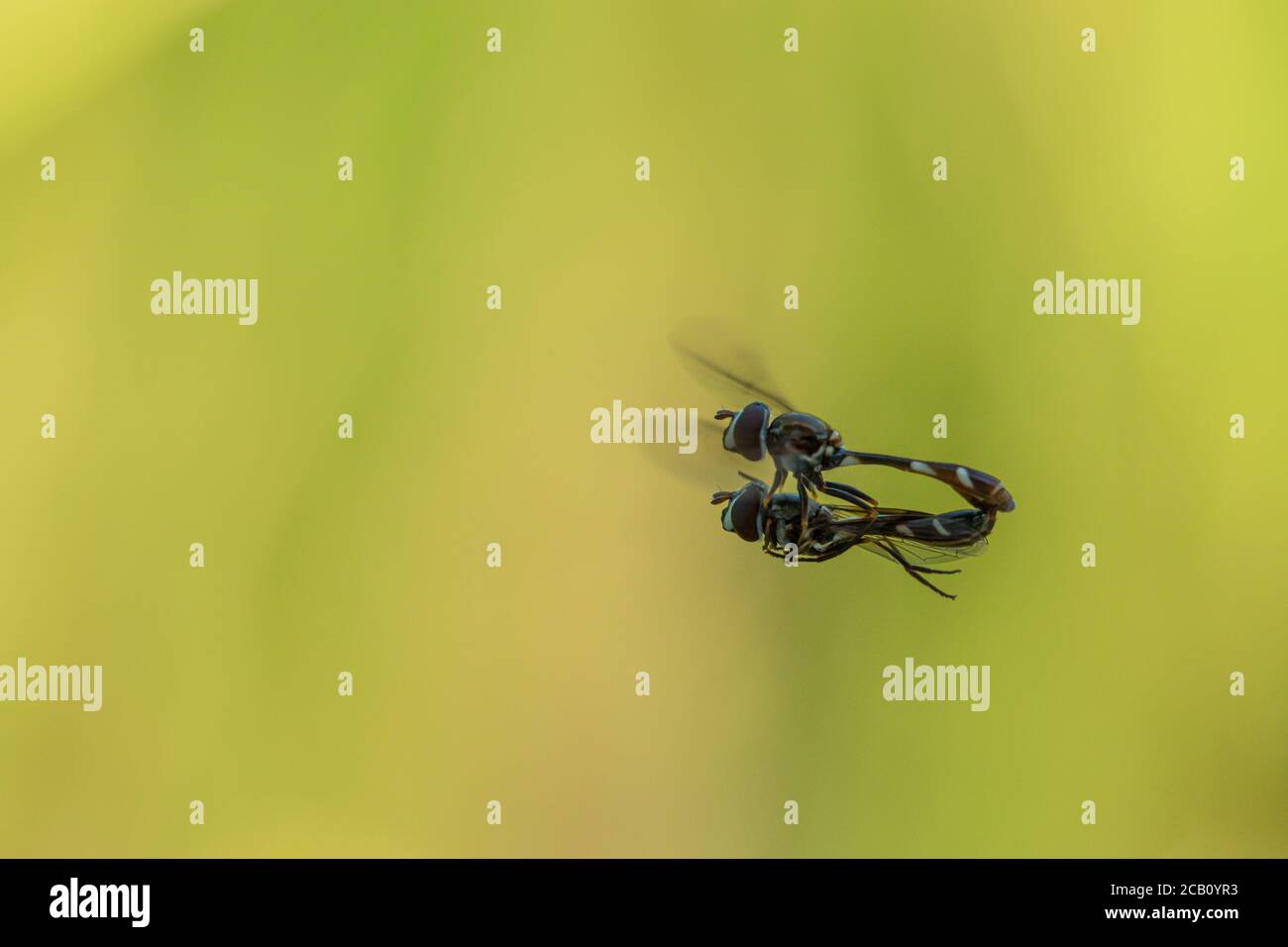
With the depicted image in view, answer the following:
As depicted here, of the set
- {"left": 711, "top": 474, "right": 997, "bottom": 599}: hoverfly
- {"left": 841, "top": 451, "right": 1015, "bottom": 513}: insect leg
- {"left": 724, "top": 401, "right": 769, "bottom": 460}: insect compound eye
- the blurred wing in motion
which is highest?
the blurred wing in motion

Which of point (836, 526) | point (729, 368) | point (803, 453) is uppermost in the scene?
point (729, 368)

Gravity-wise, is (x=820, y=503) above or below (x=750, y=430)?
below

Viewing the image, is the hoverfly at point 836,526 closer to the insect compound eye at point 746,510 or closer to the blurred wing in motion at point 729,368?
the insect compound eye at point 746,510

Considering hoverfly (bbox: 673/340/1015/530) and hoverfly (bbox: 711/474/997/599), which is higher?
hoverfly (bbox: 673/340/1015/530)

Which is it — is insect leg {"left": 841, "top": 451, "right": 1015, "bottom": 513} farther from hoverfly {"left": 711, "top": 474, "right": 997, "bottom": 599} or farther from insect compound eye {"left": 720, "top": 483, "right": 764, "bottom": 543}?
insect compound eye {"left": 720, "top": 483, "right": 764, "bottom": 543}

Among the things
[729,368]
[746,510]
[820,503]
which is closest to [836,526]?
[820,503]

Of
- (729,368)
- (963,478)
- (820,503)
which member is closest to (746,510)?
(820,503)

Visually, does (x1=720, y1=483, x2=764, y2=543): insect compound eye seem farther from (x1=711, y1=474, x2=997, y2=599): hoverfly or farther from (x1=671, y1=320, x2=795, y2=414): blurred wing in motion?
(x1=671, y1=320, x2=795, y2=414): blurred wing in motion

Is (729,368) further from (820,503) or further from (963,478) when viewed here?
(963,478)

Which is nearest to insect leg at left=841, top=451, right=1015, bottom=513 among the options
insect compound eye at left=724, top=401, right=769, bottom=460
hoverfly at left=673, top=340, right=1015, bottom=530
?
hoverfly at left=673, top=340, right=1015, bottom=530
